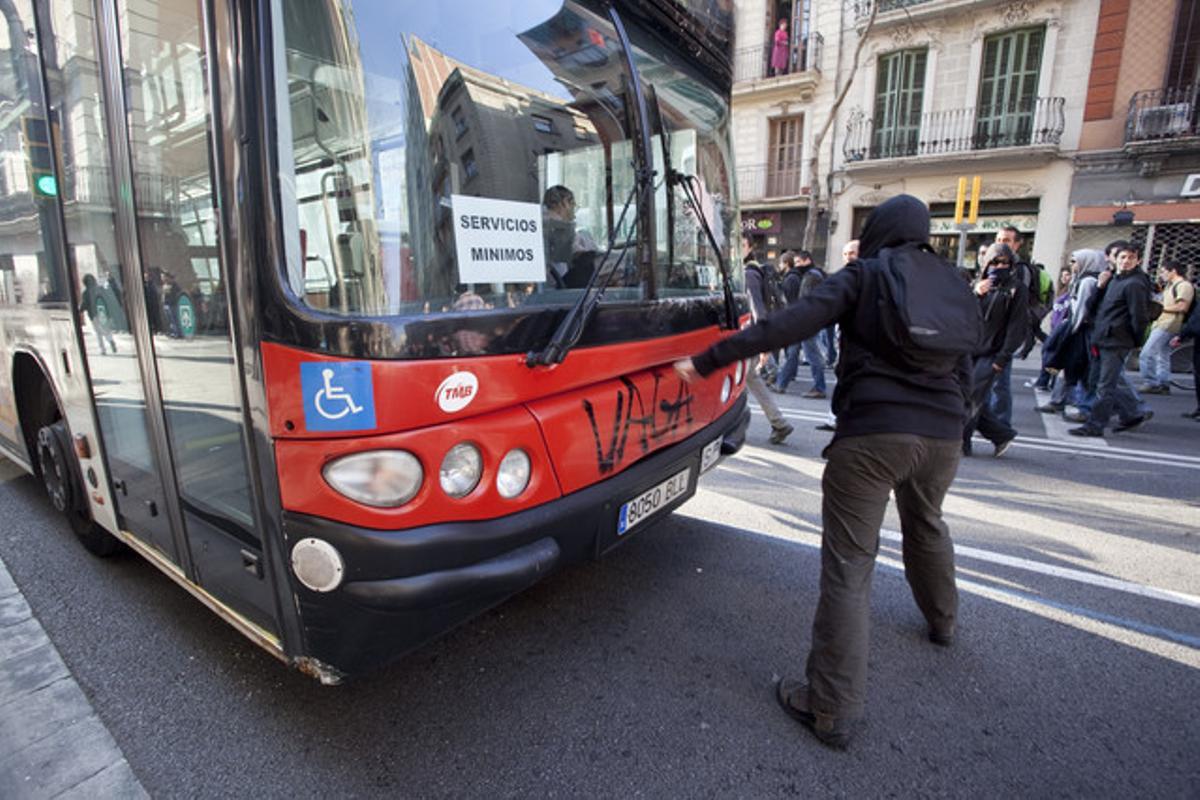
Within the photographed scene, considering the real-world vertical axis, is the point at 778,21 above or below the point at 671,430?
above

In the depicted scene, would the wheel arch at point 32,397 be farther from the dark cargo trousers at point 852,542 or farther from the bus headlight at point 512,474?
the dark cargo trousers at point 852,542

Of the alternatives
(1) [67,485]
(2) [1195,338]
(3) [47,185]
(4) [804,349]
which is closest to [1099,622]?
(3) [47,185]

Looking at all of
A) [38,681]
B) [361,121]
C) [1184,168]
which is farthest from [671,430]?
[1184,168]

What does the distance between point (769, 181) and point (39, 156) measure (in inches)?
755

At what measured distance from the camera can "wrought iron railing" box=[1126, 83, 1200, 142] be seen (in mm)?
13586

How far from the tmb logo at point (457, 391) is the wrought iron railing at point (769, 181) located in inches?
741

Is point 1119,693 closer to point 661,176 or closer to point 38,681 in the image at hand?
point 661,176

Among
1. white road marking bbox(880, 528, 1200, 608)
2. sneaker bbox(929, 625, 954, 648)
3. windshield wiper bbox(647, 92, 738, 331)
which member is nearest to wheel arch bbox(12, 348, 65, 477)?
windshield wiper bbox(647, 92, 738, 331)

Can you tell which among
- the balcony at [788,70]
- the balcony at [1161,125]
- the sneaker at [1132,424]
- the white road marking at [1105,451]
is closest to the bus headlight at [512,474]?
the white road marking at [1105,451]

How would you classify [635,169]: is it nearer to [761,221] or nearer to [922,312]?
[922,312]

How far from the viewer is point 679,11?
257 cm

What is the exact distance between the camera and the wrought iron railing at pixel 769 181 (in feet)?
62.2

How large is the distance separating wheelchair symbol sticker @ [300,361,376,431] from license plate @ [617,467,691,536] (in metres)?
1.01

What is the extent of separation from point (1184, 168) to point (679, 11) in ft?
56.3
